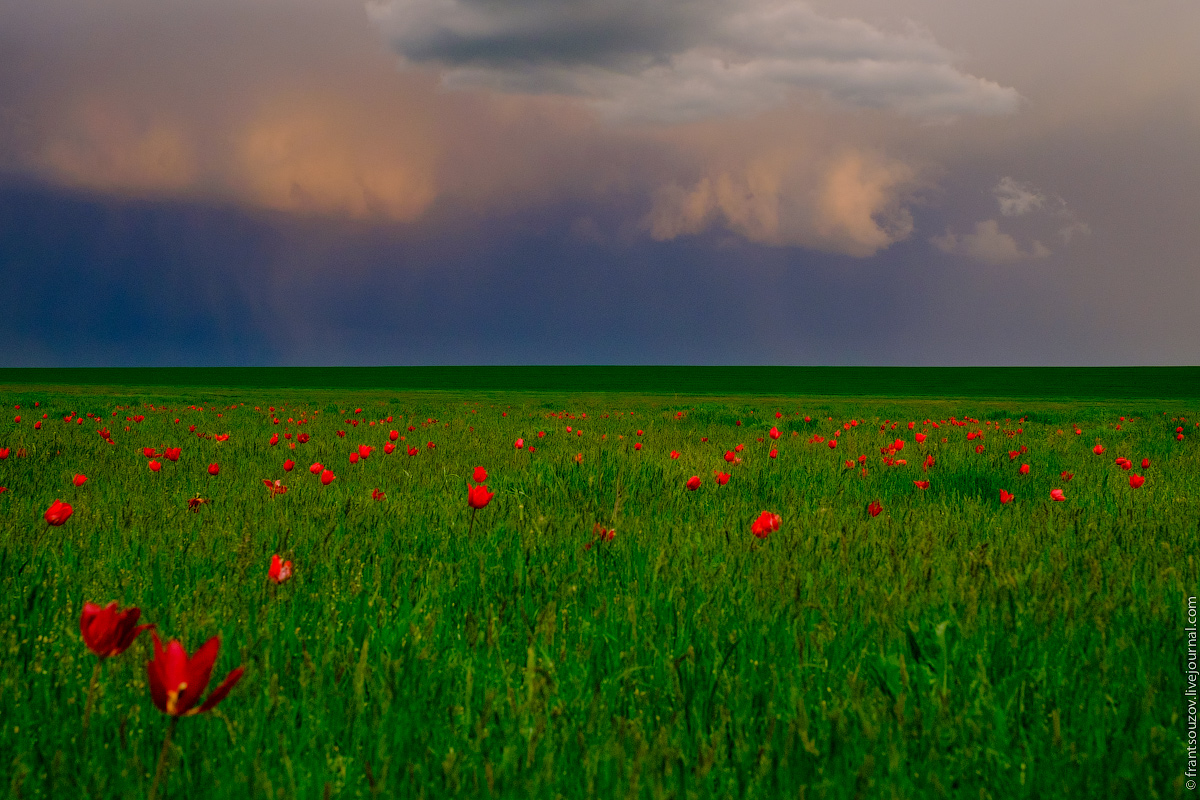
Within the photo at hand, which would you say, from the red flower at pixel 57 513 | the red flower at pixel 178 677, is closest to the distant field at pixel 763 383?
the red flower at pixel 57 513

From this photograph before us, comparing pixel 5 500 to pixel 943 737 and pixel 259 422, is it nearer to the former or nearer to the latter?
pixel 943 737

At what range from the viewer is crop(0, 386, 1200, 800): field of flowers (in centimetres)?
174

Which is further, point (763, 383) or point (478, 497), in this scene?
point (763, 383)

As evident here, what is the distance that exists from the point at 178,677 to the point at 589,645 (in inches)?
55.8

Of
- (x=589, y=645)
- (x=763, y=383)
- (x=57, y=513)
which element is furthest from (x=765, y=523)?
(x=763, y=383)

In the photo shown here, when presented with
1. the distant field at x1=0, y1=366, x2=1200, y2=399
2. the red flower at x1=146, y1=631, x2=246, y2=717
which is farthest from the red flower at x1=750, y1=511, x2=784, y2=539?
the distant field at x1=0, y1=366, x2=1200, y2=399

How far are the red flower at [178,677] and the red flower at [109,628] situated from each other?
0.80ft

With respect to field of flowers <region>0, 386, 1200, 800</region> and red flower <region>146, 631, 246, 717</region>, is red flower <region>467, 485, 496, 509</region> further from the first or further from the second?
red flower <region>146, 631, 246, 717</region>

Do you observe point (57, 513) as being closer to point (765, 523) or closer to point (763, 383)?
point (765, 523)

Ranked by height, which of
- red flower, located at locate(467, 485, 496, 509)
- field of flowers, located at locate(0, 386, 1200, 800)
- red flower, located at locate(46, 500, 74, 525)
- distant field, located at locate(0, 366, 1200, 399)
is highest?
distant field, located at locate(0, 366, 1200, 399)

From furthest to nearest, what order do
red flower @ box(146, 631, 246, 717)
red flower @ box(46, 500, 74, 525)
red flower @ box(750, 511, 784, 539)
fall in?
red flower @ box(750, 511, 784, 539) < red flower @ box(46, 500, 74, 525) < red flower @ box(146, 631, 246, 717)

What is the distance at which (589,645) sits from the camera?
251 cm

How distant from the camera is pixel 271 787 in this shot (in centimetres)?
162

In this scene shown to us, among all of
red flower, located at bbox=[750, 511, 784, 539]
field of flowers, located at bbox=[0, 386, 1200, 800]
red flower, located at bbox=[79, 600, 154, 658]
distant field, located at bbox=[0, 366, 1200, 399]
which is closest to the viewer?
red flower, located at bbox=[79, 600, 154, 658]
